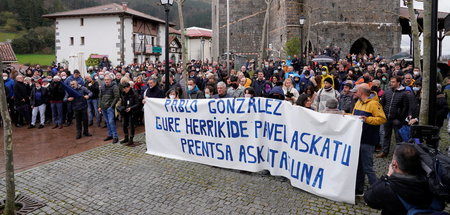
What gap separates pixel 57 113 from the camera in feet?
38.4

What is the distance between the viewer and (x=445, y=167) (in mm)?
2639

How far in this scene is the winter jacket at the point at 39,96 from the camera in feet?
38.2

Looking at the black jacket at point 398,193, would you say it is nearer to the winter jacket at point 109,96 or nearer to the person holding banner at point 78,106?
the winter jacket at point 109,96

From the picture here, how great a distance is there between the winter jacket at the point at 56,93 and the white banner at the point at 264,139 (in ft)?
15.9

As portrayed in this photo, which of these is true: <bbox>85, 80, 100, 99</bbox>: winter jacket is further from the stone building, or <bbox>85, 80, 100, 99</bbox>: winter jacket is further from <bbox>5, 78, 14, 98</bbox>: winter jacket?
the stone building

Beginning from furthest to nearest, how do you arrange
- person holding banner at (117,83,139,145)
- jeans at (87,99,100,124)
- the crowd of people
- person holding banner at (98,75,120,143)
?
jeans at (87,99,100,124) → person holding banner at (98,75,120,143) → person holding banner at (117,83,139,145) → the crowd of people

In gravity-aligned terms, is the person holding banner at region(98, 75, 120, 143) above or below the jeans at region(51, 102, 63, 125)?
above

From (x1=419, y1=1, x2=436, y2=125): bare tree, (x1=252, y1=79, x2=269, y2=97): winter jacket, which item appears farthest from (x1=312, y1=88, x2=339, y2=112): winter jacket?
(x1=252, y1=79, x2=269, y2=97): winter jacket

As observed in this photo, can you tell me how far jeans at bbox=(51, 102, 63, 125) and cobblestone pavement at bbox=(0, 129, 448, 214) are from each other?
4.35m

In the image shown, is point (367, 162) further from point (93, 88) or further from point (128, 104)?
point (93, 88)

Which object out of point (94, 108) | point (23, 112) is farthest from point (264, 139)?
point (23, 112)

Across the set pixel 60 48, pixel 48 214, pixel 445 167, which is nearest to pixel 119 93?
pixel 48 214

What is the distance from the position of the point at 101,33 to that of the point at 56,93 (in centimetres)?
3426

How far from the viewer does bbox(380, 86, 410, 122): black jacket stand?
7.38 m
